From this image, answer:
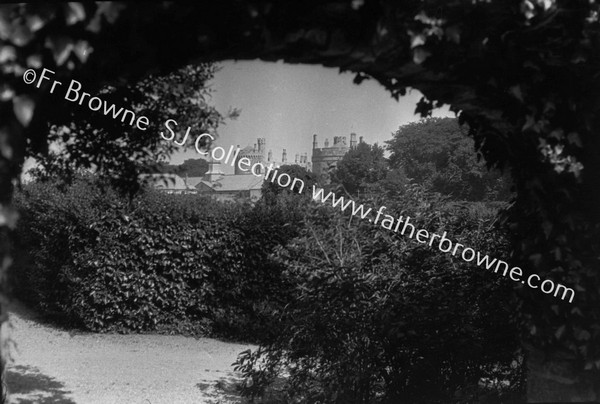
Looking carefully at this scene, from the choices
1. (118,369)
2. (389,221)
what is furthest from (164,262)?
(389,221)

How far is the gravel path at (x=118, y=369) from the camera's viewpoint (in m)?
6.35

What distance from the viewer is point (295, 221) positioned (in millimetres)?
9461

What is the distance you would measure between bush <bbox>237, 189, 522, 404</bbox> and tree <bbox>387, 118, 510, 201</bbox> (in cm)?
2556

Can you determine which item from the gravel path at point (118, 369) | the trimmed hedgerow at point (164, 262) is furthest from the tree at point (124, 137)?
the trimmed hedgerow at point (164, 262)

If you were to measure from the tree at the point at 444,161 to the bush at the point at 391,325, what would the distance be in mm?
25561

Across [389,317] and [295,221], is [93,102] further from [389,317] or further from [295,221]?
[295,221]

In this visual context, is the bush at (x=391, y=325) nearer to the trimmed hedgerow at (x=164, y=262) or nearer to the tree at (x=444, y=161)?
the trimmed hedgerow at (x=164, y=262)

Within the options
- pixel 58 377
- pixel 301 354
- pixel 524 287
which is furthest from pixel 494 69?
pixel 58 377

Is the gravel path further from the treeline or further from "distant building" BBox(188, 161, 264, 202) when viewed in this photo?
"distant building" BBox(188, 161, 264, 202)

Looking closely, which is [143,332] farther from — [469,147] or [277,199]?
[469,147]

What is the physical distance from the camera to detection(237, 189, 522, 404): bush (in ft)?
16.8

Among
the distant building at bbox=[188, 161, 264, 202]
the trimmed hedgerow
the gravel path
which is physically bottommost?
the gravel path

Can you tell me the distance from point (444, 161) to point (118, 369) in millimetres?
39325

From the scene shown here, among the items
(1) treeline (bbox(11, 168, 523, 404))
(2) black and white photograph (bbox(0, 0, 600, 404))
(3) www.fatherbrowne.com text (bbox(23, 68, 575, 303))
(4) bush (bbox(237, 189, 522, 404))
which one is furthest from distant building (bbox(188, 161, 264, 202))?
(4) bush (bbox(237, 189, 522, 404))
